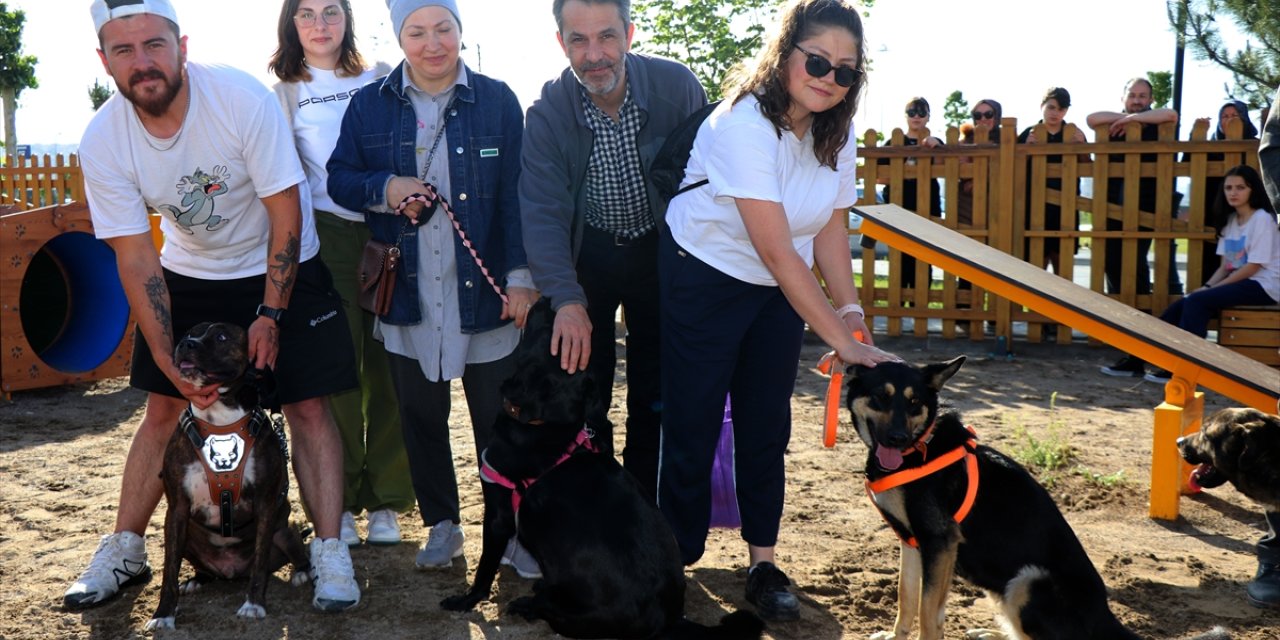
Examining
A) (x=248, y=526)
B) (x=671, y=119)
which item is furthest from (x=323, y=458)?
(x=671, y=119)

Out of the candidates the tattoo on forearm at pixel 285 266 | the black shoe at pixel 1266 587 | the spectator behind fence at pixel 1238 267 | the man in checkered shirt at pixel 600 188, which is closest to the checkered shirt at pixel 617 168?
the man in checkered shirt at pixel 600 188

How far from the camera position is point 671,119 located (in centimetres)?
383

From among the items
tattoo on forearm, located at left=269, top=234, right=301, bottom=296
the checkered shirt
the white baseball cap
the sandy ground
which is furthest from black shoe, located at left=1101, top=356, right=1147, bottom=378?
the white baseball cap

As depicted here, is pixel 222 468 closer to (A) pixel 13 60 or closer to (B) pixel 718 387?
(B) pixel 718 387

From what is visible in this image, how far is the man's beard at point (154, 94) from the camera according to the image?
11.1ft

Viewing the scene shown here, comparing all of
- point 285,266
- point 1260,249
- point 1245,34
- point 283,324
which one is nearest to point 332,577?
point 283,324

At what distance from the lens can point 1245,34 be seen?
11.5 meters

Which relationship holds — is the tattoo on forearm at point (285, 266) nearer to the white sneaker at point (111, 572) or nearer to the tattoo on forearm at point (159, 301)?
the tattoo on forearm at point (159, 301)

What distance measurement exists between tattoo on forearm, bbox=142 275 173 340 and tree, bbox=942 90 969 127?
101 feet

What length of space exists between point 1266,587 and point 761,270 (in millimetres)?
2076

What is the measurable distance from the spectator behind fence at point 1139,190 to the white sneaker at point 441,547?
22.7 feet

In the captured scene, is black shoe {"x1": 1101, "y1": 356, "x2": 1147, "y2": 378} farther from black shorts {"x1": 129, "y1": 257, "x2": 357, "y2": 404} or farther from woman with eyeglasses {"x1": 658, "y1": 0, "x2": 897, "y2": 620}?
black shorts {"x1": 129, "y1": 257, "x2": 357, "y2": 404}

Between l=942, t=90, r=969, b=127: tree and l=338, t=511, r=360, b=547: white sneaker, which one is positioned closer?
l=338, t=511, r=360, b=547: white sneaker

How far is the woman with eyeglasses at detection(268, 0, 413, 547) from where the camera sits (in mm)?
4352
